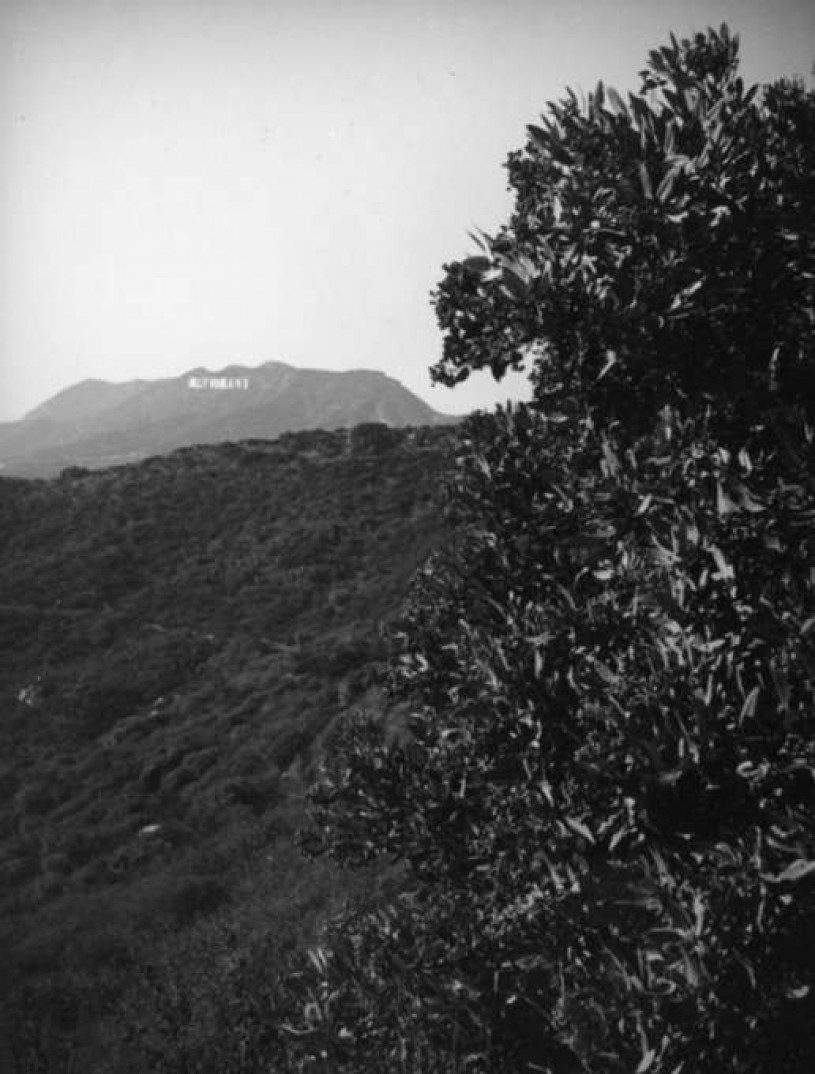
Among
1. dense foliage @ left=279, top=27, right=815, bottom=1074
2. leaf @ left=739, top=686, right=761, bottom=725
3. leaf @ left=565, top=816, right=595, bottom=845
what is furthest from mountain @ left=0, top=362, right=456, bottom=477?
leaf @ left=739, top=686, right=761, bottom=725

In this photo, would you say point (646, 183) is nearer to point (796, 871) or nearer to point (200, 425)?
point (796, 871)

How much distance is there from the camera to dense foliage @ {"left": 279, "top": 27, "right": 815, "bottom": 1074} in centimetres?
362

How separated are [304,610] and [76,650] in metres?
7.64

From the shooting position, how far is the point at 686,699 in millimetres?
3973

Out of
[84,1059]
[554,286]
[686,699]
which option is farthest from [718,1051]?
[84,1059]

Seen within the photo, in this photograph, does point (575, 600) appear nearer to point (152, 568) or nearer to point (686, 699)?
point (686, 699)

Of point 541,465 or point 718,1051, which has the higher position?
point 541,465

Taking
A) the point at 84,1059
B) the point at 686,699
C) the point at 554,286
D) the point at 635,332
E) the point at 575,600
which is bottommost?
the point at 84,1059

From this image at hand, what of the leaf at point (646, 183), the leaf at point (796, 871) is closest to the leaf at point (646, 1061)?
the leaf at point (796, 871)

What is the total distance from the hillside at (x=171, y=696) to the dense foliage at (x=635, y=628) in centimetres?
113

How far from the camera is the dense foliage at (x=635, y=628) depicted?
3615 millimetres

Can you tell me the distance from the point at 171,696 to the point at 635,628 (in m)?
20.4

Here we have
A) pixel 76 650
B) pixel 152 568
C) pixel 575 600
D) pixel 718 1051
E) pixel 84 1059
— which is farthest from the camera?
pixel 152 568

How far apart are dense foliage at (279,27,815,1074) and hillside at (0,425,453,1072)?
1134mm
